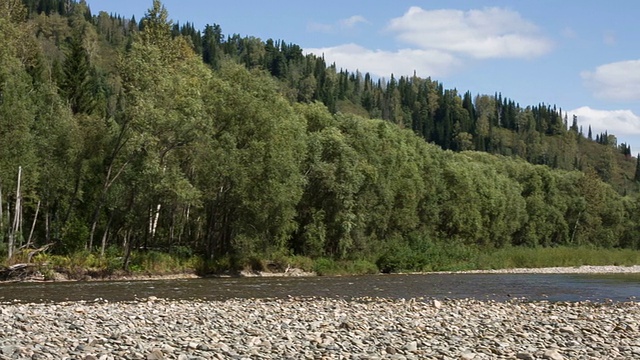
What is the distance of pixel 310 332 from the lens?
20.8m

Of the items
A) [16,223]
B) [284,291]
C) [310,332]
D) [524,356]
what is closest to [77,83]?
[16,223]

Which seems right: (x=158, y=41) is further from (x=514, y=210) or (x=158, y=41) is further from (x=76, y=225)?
(x=514, y=210)

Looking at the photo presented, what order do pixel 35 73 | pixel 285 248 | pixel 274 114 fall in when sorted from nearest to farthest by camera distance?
pixel 274 114
pixel 285 248
pixel 35 73

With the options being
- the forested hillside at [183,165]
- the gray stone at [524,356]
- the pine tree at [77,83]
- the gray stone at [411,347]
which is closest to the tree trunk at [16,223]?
the forested hillside at [183,165]

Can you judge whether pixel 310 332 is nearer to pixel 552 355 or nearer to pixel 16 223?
pixel 552 355

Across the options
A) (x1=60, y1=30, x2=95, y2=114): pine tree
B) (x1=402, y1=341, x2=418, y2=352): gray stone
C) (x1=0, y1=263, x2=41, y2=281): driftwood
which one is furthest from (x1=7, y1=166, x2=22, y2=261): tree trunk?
(x1=402, y1=341, x2=418, y2=352): gray stone

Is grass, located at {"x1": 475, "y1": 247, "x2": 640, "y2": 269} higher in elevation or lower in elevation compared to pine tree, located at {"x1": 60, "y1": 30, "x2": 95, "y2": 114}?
lower

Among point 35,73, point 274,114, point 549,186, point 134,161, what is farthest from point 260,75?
point 549,186

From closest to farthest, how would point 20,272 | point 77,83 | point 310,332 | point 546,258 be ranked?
point 310,332
point 20,272
point 77,83
point 546,258

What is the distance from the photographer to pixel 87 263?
4800 cm

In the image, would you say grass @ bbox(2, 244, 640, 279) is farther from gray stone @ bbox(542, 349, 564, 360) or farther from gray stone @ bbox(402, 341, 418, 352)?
gray stone @ bbox(542, 349, 564, 360)

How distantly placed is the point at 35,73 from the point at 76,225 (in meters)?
25.2

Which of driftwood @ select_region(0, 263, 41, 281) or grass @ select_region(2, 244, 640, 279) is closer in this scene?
driftwood @ select_region(0, 263, 41, 281)

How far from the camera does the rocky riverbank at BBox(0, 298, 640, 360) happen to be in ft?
56.8
